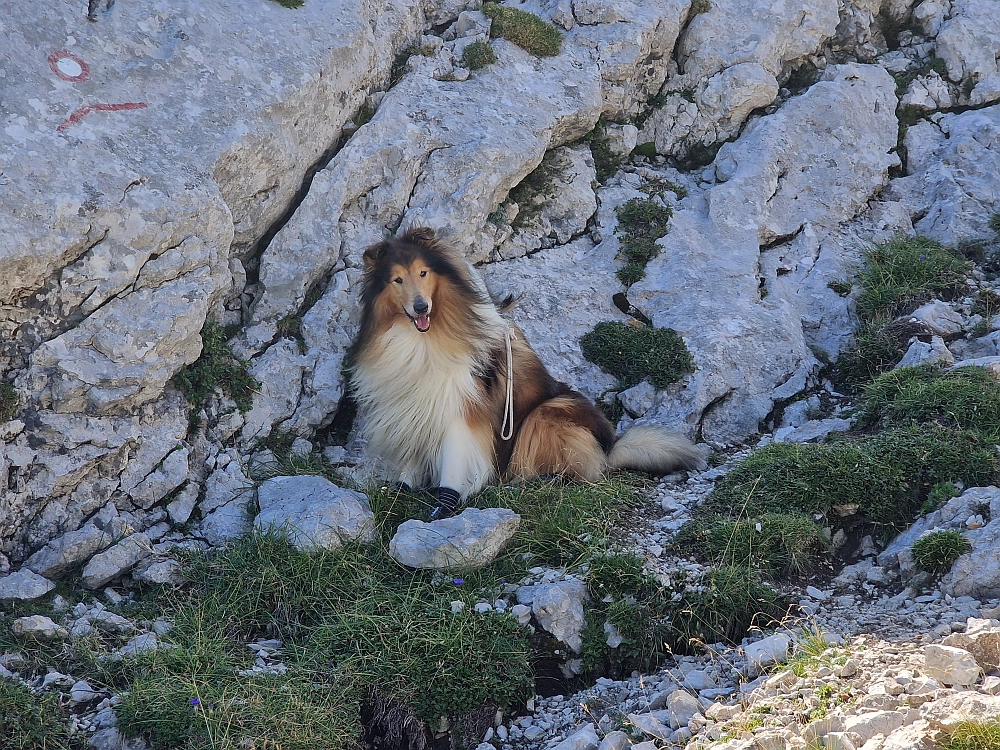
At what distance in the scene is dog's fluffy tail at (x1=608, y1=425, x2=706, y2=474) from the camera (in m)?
6.61

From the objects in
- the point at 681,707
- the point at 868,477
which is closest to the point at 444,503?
the point at 681,707

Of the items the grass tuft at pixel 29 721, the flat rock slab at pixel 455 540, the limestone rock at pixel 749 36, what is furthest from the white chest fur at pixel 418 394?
the limestone rock at pixel 749 36

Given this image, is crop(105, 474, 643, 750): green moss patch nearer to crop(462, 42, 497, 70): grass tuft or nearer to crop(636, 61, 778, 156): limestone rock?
crop(462, 42, 497, 70): grass tuft

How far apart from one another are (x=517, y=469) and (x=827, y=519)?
2.12 metres

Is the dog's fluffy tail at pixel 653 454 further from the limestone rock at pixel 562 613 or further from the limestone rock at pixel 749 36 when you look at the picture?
the limestone rock at pixel 749 36

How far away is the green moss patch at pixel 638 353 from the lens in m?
7.50

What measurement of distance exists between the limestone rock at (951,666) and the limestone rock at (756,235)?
334 cm

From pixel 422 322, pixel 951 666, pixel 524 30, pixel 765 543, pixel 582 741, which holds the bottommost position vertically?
pixel 582 741

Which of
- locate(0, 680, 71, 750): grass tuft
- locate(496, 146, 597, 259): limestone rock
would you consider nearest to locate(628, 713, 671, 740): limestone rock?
locate(0, 680, 71, 750): grass tuft

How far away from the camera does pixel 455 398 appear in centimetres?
635

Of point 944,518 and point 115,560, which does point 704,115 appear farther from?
point 115,560

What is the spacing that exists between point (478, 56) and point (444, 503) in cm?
436

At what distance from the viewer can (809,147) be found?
8.98 m

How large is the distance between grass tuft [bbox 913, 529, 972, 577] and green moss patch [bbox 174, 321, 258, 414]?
4.47 metres
